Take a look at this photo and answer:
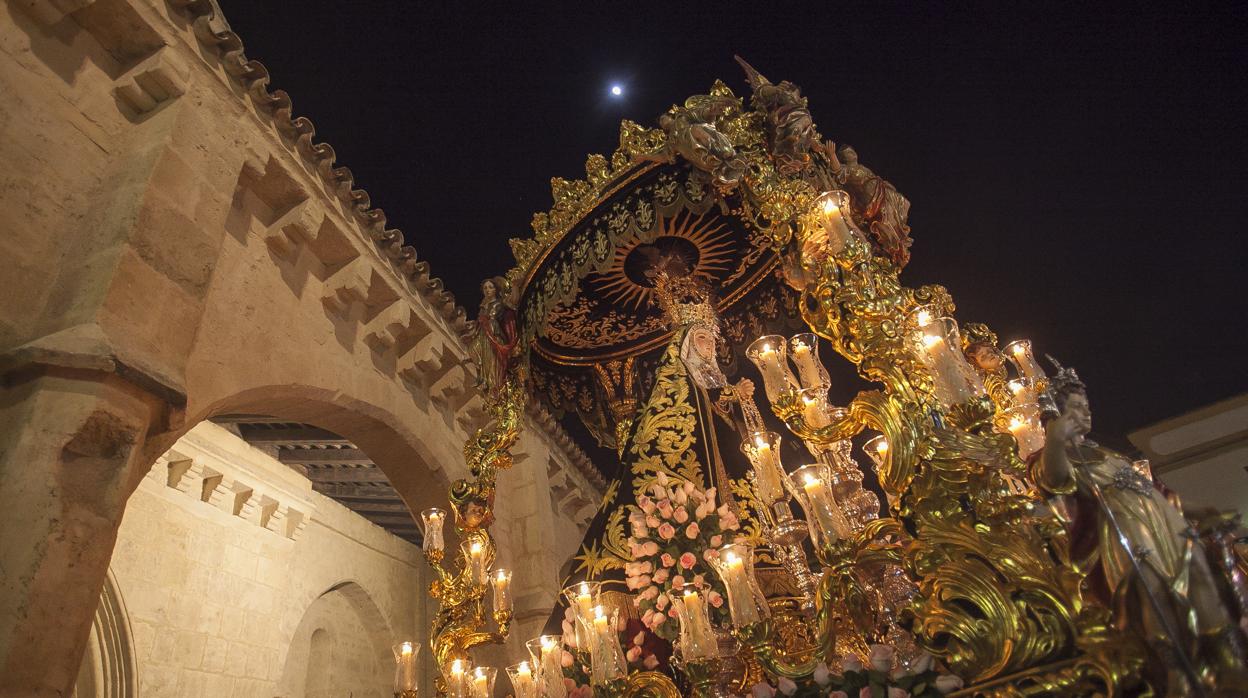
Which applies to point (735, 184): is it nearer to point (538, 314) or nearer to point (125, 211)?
point (538, 314)

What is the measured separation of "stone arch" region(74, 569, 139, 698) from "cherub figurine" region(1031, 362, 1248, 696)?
6292mm

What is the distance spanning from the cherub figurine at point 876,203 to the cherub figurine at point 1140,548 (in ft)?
7.58

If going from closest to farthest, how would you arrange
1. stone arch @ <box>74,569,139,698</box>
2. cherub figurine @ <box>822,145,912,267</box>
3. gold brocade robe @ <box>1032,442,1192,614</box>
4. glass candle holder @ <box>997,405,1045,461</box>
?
gold brocade robe @ <box>1032,442,1192,614</box> → glass candle holder @ <box>997,405,1045,461</box> → cherub figurine @ <box>822,145,912,267</box> → stone arch @ <box>74,569,139,698</box>

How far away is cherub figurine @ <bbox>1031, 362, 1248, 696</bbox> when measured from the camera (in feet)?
4.96

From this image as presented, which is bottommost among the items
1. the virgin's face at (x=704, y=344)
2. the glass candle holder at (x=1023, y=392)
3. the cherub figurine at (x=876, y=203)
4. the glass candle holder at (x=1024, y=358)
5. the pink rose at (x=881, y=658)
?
the pink rose at (x=881, y=658)

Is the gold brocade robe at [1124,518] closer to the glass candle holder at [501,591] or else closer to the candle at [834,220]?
the candle at [834,220]

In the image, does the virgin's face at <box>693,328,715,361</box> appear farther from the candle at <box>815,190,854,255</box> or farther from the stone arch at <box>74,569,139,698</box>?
the stone arch at <box>74,569,139,698</box>

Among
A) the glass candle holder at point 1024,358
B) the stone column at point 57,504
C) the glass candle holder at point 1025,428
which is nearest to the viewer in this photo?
the stone column at point 57,504

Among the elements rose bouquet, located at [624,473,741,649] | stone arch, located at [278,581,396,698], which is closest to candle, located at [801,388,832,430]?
Result: rose bouquet, located at [624,473,741,649]

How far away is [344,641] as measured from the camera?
811 cm

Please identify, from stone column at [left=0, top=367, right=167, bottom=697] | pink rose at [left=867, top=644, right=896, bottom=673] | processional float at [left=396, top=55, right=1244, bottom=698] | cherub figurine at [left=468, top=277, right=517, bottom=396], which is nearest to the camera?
processional float at [left=396, top=55, right=1244, bottom=698]

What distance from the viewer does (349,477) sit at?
29.0 ft

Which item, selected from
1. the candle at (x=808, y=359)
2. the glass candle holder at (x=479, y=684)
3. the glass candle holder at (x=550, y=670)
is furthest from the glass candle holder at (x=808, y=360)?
the glass candle holder at (x=479, y=684)

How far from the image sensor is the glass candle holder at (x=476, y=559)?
3.79 meters
